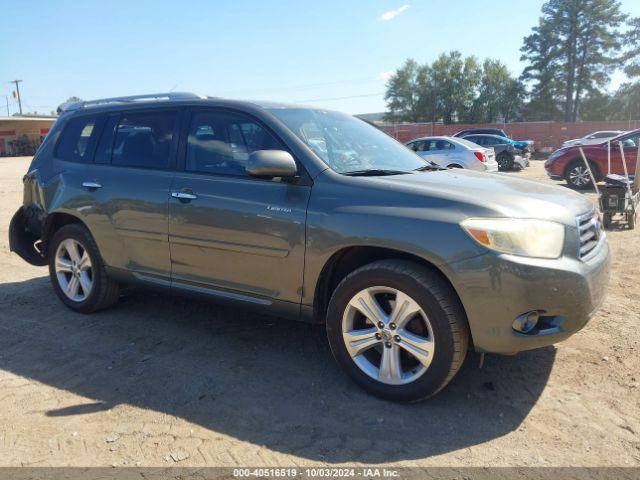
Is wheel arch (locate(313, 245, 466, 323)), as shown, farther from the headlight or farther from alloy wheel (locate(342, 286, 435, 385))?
the headlight

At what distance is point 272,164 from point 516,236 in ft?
4.94

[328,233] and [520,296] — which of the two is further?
[328,233]

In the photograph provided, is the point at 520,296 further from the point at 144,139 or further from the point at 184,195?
the point at 144,139

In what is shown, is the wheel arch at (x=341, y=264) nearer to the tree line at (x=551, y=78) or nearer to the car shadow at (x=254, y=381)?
the car shadow at (x=254, y=381)

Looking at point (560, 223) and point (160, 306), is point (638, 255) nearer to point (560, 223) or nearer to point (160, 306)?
point (560, 223)

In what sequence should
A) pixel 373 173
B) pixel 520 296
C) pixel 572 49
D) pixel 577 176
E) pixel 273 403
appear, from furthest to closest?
pixel 572 49
pixel 577 176
pixel 373 173
pixel 273 403
pixel 520 296

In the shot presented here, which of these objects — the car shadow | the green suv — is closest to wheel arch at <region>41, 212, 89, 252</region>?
the green suv

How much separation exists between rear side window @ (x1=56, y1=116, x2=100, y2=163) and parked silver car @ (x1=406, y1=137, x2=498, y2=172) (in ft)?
37.5

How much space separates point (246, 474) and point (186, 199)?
2.04 meters

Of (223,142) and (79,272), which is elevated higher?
(223,142)

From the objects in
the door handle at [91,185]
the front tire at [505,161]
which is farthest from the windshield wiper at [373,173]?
the front tire at [505,161]

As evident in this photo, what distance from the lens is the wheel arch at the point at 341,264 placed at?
3264mm

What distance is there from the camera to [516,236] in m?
2.84

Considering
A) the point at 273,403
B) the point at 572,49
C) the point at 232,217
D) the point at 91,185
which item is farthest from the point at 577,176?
the point at 572,49
